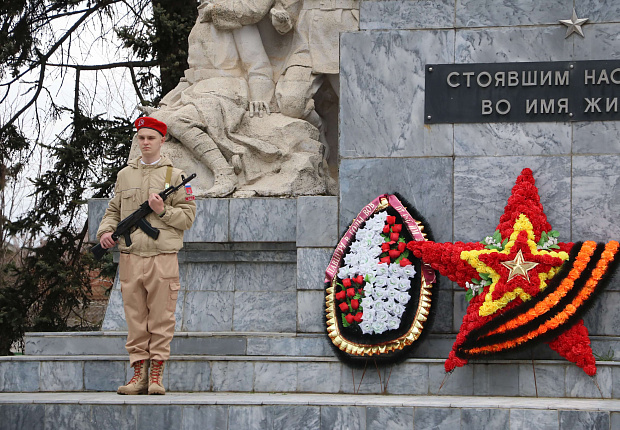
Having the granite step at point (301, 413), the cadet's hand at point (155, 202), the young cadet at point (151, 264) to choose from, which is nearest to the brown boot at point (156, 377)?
the young cadet at point (151, 264)

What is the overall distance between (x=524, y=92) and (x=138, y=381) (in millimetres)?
3671

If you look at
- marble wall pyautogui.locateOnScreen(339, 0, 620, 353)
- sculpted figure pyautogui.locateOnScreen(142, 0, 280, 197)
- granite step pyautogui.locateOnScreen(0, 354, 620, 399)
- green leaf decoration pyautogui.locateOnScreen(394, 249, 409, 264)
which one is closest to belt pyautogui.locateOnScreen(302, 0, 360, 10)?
sculpted figure pyautogui.locateOnScreen(142, 0, 280, 197)

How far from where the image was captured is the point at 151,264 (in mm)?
7660

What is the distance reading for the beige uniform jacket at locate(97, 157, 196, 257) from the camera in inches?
302

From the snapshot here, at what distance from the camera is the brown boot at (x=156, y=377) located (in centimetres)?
766

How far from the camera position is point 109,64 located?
15922mm

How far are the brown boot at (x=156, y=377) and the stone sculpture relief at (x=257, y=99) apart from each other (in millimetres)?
2567

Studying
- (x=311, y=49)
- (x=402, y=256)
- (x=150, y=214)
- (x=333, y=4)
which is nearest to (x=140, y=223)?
(x=150, y=214)

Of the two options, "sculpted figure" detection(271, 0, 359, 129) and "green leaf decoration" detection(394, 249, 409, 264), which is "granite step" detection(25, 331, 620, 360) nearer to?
"green leaf decoration" detection(394, 249, 409, 264)

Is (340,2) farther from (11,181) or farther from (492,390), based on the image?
(11,181)

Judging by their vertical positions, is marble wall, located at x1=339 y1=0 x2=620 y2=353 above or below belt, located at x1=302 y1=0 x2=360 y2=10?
below

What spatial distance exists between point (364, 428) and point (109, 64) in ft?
32.4

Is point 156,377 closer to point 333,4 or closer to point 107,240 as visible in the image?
point 107,240

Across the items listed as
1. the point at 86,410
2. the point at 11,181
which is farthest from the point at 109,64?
the point at 86,410
